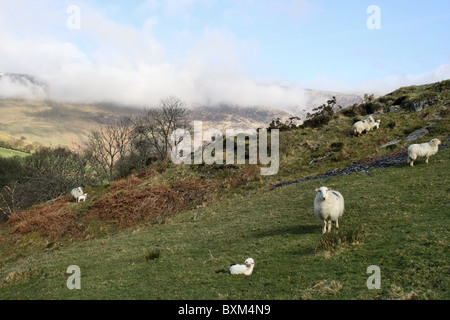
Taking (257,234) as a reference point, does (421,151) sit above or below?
above

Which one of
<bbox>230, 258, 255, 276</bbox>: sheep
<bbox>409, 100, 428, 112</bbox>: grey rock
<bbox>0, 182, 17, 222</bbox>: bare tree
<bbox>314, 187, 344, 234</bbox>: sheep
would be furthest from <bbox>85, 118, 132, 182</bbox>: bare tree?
<bbox>230, 258, 255, 276</bbox>: sheep

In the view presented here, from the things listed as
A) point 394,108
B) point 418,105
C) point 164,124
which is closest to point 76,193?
point 164,124

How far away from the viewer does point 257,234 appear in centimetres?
1365

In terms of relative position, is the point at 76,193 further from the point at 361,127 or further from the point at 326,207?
the point at 361,127

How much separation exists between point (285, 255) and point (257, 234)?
3820 millimetres

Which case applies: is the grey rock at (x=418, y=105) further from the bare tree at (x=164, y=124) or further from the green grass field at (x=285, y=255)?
the bare tree at (x=164, y=124)

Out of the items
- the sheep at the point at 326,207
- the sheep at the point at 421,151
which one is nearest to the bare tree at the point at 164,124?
the sheep at the point at 421,151

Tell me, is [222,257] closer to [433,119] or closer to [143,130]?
[433,119]

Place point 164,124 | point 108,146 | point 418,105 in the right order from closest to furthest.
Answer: point 418,105
point 164,124
point 108,146

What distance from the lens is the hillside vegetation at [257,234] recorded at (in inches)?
299

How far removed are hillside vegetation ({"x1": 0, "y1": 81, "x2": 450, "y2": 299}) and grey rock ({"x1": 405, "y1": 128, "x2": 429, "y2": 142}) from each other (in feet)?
2.00
